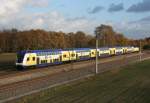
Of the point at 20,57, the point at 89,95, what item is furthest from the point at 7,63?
the point at 89,95

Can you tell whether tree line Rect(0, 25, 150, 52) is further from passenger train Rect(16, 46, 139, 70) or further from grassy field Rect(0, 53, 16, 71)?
passenger train Rect(16, 46, 139, 70)

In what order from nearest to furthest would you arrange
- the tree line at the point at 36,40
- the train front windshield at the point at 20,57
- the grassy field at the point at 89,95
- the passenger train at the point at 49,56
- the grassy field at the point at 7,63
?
the grassy field at the point at 89,95 → the train front windshield at the point at 20,57 → the passenger train at the point at 49,56 → the grassy field at the point at 7,63 → the tree line at the point at 36,40

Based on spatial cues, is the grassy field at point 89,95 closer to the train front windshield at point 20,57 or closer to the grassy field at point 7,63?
the train front windshield at point 20,57

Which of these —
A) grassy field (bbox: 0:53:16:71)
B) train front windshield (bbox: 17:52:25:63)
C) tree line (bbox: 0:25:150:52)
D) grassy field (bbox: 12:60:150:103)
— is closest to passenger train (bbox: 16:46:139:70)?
train front windshield (bbox: 17:52:25:63)

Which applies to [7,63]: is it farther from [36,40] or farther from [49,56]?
[36,40]

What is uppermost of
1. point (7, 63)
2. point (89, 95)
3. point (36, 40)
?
point (36, 40)

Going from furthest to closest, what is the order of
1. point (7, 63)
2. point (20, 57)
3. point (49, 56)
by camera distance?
point (7, 63), point (49, 56), point (20, 57)

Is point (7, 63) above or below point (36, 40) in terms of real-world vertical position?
below

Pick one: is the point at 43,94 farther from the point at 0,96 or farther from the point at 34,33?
the point at 34,33

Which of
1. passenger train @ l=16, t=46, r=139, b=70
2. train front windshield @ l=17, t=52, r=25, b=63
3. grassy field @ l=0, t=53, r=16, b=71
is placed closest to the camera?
train front windshield @ l=17, t=52, r=25, b=63

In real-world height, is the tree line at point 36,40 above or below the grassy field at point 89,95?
above

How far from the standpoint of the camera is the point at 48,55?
2173 inches

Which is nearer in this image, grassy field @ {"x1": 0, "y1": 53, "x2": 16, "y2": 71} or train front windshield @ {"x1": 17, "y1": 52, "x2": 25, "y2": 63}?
train front windshield @ {"x1": 17, "y1": 52, "x2": 25, "y2": 63}

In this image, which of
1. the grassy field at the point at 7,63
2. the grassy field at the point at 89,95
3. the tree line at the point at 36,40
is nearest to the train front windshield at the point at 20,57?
the grassy field at the point at 7,63
